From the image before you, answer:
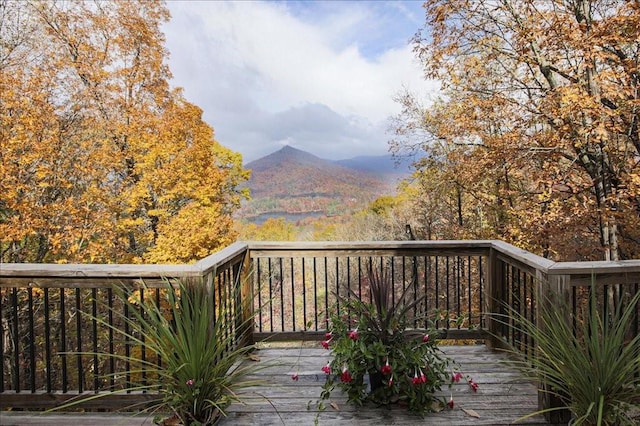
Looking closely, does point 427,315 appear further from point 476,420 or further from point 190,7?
point 190,7

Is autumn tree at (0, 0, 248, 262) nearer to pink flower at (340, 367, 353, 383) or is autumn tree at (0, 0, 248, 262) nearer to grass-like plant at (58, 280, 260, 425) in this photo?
grass-like plant at (58, 280, 260, 425)

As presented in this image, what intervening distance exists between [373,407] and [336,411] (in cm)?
23

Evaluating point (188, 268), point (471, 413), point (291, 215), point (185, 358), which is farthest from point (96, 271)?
point (291, 215)

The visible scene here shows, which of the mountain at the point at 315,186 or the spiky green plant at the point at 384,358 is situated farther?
the mountain at the point at 315,186

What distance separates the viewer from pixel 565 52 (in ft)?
21.0

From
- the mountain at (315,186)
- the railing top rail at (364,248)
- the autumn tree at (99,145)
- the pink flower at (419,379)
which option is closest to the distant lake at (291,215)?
the mountain at (315,186)

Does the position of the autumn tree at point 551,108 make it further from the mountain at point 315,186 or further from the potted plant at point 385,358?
the mountain at point 315,186

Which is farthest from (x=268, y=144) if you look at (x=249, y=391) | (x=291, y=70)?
(x=249, y=391)

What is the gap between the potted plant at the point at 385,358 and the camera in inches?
93.3

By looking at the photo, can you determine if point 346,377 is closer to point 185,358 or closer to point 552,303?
point 185,358

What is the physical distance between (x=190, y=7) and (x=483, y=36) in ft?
35.6

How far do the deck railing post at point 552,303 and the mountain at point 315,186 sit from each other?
15.7m

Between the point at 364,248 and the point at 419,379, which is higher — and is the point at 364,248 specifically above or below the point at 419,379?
above

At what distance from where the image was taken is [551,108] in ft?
21.3
